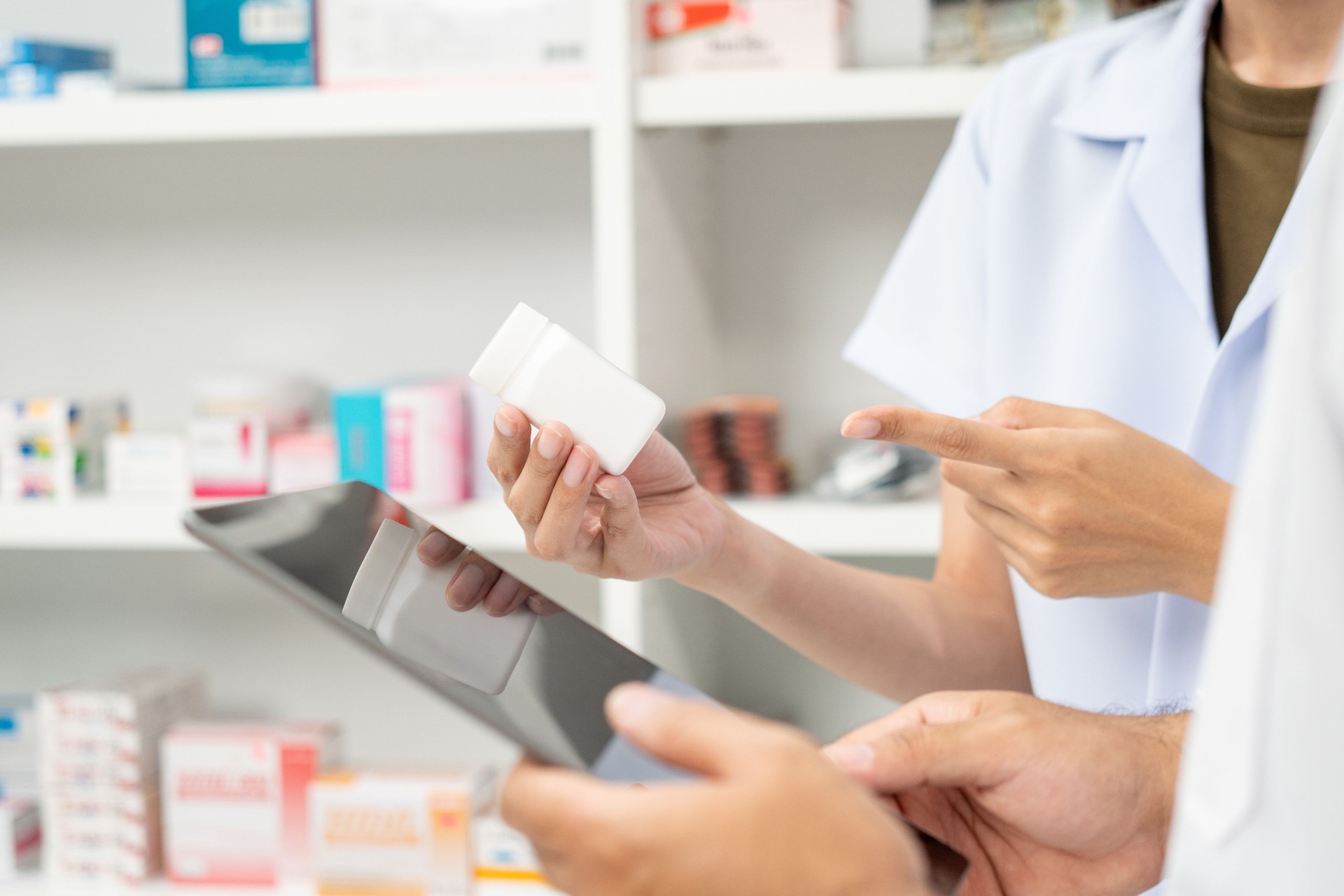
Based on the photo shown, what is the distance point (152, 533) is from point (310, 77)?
496mm

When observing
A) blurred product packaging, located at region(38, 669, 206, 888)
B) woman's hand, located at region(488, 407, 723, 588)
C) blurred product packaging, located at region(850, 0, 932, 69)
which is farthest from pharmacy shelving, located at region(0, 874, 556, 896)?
blurred product packaging, located at region(850, 0, 932, 69)

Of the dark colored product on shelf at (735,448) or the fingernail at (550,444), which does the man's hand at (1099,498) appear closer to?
the fingernail at (550,444)

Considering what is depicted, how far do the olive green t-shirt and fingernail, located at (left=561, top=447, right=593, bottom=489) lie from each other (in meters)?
0.44

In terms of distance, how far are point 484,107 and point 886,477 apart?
0.53m

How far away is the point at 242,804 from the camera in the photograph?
125 centimetres

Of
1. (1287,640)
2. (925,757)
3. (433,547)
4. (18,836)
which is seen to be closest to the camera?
(1287,640)

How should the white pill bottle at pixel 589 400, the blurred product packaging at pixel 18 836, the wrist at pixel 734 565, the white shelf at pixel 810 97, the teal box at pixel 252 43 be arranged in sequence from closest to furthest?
the white pill bottle at pixel 589 400
the wrist at pixel 734 565
the white shelf at pixel 810 97
the teal box at pixel 252 43
the blurred product packaging at pixel 18 836

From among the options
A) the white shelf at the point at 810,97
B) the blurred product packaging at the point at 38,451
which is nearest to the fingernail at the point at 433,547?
the white shelf at the point at 810,97

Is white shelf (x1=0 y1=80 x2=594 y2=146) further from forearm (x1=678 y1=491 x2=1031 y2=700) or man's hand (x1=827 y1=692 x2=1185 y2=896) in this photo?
man's hand (x1=827 y1=692 x2=1185 y2=896)

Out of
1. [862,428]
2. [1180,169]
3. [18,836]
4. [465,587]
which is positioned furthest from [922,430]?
[18,836]

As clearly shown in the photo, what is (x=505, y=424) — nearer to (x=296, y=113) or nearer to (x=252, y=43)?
(x=296, y=113)

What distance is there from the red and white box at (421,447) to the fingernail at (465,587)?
0.60m

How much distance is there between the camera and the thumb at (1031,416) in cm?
64

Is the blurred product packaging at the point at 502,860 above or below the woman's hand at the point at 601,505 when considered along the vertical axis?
below
